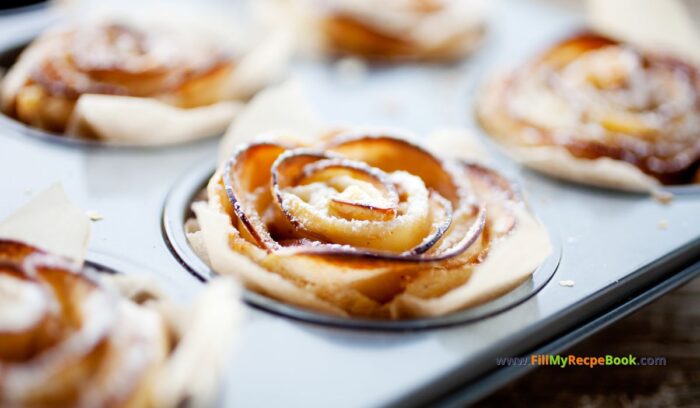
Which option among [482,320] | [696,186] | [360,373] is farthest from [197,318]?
[696,186]

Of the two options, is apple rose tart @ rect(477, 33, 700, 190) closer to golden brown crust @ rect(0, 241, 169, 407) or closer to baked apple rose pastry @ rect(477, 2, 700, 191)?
baked apple rose pastry @ rect(477, 2, 700, 191)

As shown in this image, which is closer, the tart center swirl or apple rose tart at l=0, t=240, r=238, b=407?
apple rose tart at l=0, t=240, r=238, b=407

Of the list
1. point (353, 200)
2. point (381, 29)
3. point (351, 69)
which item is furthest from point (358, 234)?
point (381, 29)

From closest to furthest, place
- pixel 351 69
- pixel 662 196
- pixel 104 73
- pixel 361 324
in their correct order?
pixel 361 324 → pixel 662 196 → pixel 104 73 → pixel 351 69

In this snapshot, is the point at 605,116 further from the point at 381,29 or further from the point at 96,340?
the point at 96,340

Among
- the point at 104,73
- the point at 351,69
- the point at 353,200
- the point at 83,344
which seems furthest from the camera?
the point at 351,69

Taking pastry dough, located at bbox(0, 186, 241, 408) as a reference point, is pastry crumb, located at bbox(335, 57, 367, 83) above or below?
below

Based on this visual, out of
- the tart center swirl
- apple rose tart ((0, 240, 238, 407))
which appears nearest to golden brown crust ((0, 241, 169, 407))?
apple rose tart ((0, 240, 238, 407))
